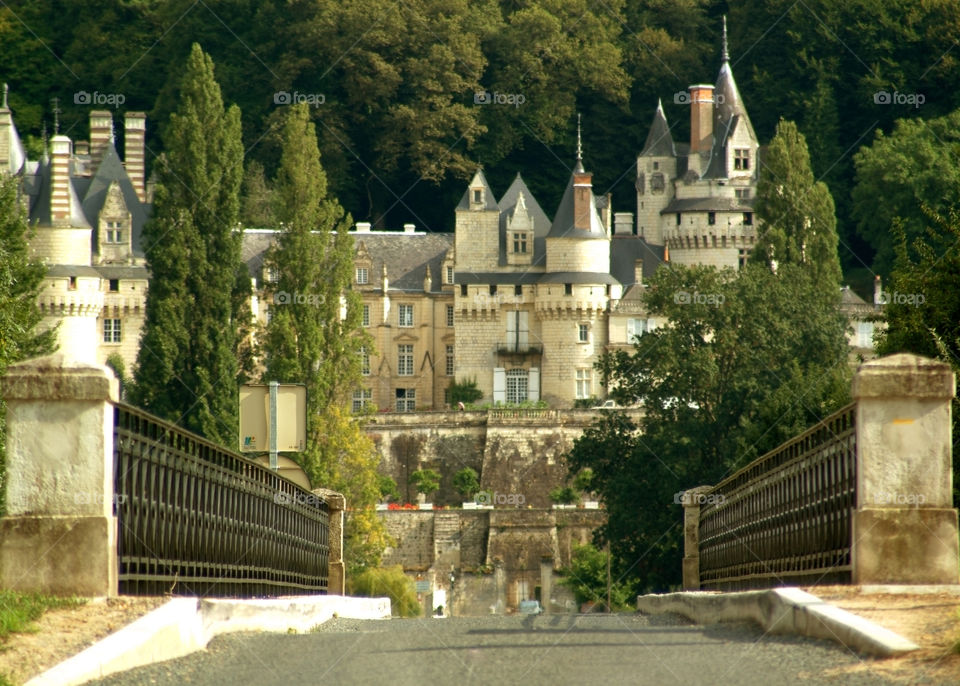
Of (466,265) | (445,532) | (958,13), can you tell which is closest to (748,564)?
(445,532)

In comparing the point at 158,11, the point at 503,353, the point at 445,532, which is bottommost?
the point at 445,532

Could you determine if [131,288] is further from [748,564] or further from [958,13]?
[748,564]

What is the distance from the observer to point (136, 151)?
9381 cm

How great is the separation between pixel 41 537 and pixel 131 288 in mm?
73779

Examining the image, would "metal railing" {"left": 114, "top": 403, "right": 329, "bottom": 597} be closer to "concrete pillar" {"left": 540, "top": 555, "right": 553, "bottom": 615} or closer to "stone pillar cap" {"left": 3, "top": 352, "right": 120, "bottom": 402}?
"stone pillar cap" {"left": 3, "top": 352, "right": 120, "bottom": 402}

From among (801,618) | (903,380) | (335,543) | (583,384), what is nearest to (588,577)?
(583,384)

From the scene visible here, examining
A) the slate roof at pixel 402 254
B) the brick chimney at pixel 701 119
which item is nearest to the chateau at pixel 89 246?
the slate roof at pixel 402 254

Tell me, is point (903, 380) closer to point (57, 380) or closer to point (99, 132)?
point (57, 380)

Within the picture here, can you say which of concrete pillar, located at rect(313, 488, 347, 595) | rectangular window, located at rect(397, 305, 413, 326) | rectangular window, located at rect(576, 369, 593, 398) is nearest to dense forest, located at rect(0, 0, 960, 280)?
rectangular window, located at rect(397, 305, 413, 326)

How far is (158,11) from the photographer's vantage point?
4400 inches

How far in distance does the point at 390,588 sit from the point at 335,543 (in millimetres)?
39289

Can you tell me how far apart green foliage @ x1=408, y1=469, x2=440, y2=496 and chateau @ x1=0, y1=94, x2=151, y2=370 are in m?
12.1

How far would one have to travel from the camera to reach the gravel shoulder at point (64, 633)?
11656mm

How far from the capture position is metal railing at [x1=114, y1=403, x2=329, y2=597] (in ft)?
47.2
